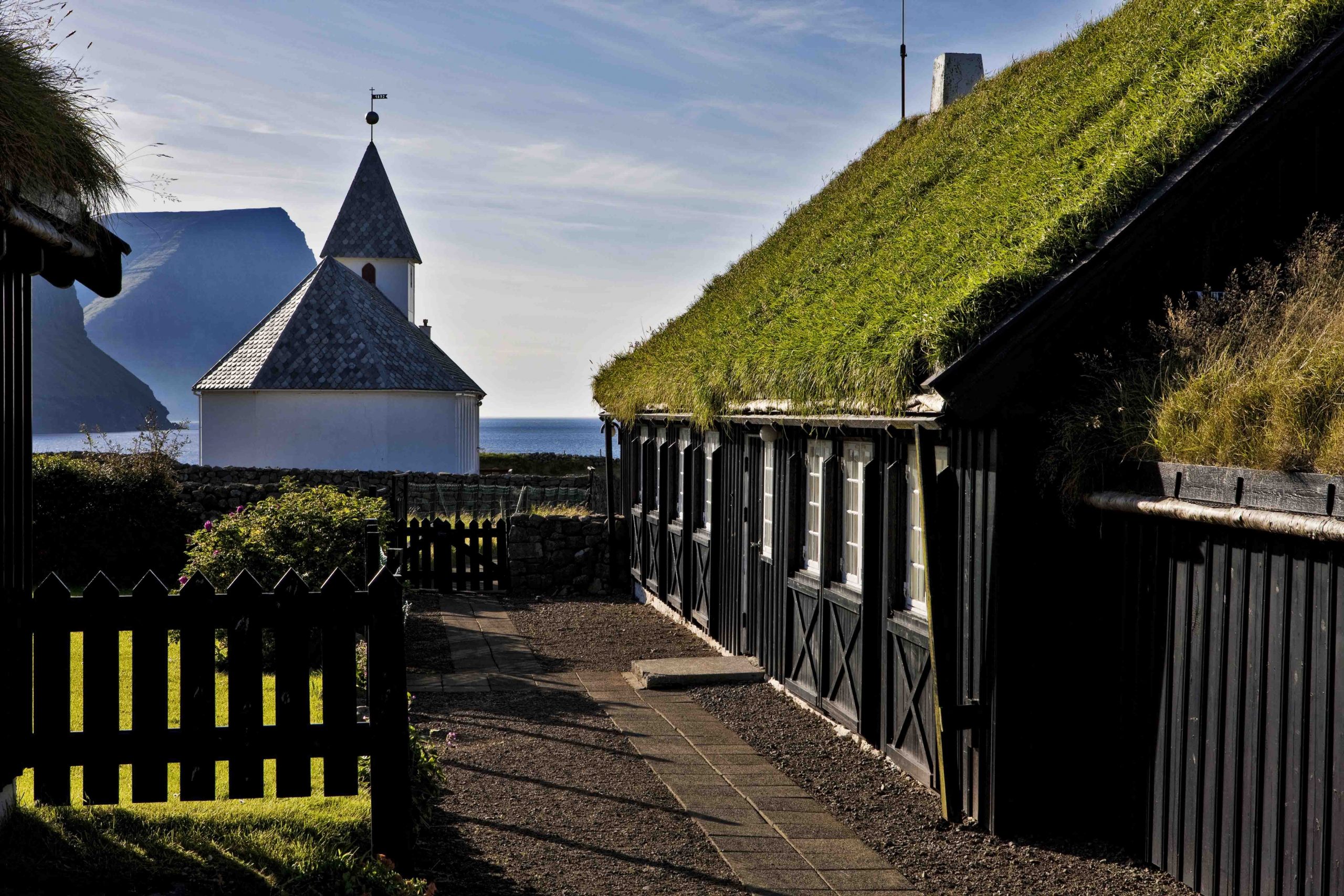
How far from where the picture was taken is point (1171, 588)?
5.98 m

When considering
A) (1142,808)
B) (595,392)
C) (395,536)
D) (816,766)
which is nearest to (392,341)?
(595,392)

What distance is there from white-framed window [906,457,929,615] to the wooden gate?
37.8 feet

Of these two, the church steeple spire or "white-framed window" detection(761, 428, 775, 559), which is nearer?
"white-framed window" detection(761, 428, 775, 559)

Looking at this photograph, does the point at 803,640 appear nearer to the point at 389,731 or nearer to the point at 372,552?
the point at 372,552

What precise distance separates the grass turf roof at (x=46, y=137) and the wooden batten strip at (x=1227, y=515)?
5.30 m

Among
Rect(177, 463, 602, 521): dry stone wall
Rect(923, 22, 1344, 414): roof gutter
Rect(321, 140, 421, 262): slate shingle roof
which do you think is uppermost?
Rect(321, 140, 421, 262): slate shingle roof

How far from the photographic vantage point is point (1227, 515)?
532 centimetres

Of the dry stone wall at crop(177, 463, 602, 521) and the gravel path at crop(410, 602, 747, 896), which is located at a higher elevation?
the dry stone wall at crop(177, 463, 602, 521)

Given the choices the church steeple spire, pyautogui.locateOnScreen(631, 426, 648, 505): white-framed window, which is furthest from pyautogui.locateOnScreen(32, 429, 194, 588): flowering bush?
the church steeple spire

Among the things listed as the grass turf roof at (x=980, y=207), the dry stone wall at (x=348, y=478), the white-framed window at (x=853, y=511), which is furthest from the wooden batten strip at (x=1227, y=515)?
the dry stone wall at (x=348, y=478)

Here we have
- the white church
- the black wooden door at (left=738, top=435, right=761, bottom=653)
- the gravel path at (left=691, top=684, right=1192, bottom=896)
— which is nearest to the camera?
the gravel path at (left=691, top=684, right=1192, bottom=896)

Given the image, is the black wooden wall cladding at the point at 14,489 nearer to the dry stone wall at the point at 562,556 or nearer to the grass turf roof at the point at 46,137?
the grass turf roof at the point at 46,137

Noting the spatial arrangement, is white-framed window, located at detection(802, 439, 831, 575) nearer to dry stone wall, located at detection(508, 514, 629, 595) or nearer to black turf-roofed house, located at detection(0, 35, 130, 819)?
black turf-roofed house, located at detection(0, 35, 130, 819)

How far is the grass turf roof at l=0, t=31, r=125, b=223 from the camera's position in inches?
186
